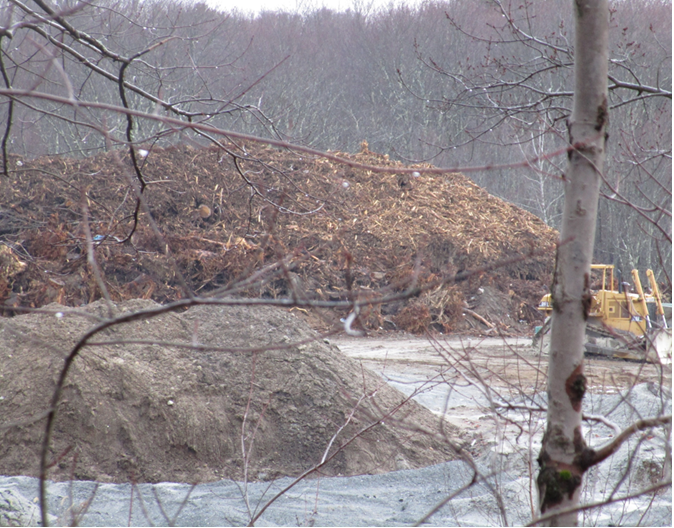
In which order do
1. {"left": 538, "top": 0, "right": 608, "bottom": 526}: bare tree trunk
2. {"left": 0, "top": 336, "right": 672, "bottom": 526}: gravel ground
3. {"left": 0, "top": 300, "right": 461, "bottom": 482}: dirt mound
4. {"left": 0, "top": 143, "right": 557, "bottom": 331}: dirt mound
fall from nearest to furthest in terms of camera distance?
1. {"left": 538, "top": 0, "right": 608, "bottom": 526}: bare tree trunk
2. {"left": 0, "top": 336, "right": 672, "bottom": 526}: gravel ground
3. {"left": 0, "top": 300, "right": 461, "bottom": 482}: dirt mound
4. {"left": 0, "top": 143, "right": 557, "bottom": 331}: dirt mound

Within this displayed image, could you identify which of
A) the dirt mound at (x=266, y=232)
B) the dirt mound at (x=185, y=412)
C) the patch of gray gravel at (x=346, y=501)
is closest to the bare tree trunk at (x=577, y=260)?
the patch of gray gravel at (x=346, y=501)

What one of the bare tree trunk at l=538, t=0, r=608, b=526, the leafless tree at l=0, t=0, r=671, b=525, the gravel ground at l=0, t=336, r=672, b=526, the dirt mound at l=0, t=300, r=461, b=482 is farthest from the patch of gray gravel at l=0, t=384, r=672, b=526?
the bare tree trunk at l=538, t=0, r=608, b=526

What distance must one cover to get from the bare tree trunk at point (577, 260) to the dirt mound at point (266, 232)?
9.18 meters

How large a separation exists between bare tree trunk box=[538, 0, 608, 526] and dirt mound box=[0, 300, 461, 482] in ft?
9.30

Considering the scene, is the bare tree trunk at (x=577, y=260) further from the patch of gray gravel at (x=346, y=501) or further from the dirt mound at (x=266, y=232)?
the dirt mound at (x=266, y=232)

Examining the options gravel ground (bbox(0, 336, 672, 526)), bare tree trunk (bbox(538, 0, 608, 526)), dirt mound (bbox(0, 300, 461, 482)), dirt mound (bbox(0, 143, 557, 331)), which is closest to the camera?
bare tree trunk (bbox(538, 0, 608, 526))

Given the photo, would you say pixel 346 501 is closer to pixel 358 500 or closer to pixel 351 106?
pixel 358 500

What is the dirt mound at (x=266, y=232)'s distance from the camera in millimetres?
11695

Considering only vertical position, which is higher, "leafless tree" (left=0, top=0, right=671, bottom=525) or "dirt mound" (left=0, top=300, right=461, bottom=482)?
"leafless tree" (left=0, top=0, right=671, bottom=525)

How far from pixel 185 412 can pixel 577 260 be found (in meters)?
4.02

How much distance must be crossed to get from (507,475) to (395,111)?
23744mm

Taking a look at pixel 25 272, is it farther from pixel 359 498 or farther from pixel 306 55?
pixel 306 55

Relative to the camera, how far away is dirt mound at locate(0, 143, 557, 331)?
11695mm

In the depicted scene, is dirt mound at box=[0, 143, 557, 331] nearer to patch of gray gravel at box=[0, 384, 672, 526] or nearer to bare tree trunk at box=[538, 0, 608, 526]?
patch of gray gravel at box=[0, 384, 672, 526]
